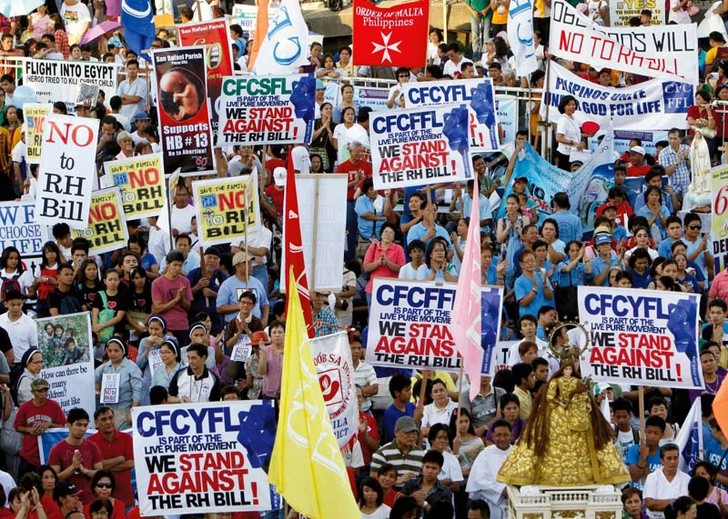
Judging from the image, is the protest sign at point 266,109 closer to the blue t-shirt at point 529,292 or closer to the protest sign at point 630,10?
the blue t-shirt at point 529,292

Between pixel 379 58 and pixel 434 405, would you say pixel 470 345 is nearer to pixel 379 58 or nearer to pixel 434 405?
pixel 434 405

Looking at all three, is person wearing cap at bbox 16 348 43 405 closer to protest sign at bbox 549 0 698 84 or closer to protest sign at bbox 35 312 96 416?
protest sign at bbox 35 312 96 416

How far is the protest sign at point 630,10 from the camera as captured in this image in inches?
1251

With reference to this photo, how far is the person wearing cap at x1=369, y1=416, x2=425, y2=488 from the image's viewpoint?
1972cm

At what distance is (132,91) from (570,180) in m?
6.40

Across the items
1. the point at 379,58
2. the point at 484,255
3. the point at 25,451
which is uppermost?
the point at 379,58

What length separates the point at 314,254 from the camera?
2198 centimetres

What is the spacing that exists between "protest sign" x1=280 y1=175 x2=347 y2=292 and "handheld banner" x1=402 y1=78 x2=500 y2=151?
3836mm

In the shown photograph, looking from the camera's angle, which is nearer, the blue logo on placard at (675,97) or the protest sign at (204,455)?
the protest sign at (204,455)

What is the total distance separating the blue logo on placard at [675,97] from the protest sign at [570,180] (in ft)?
4.90

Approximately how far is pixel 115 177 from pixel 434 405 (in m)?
5.53

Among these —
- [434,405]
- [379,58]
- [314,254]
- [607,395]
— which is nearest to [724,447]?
[607,395]

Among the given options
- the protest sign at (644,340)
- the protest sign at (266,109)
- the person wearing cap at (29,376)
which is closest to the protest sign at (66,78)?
the protest sign at (266,109)

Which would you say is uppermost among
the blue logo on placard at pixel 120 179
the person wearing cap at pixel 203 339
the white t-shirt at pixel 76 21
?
the white t-shirt at pixel 76 21
